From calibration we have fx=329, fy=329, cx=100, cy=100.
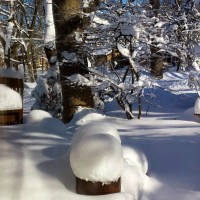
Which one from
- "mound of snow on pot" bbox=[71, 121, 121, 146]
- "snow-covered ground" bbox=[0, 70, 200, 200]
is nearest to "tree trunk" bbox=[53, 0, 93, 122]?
"snow-covered ground" bbox=[0, 70, 200, 200]

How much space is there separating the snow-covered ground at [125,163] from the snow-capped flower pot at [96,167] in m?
0.07

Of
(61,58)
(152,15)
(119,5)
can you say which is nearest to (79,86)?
(61,58)

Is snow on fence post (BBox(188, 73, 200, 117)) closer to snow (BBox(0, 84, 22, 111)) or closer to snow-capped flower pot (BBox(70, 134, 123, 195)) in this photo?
snow (BBox(0, 84, 22, 111))

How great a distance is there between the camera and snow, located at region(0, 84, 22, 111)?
4.49m

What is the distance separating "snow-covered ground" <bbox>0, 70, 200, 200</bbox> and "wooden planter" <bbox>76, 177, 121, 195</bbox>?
5 centimetres

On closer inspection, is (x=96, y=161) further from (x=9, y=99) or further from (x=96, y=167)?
(x=9, y=99)

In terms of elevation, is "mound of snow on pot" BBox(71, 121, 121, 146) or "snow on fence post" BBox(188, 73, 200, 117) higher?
"mound of snow on pot" BBox(71, 121, 121, 146)

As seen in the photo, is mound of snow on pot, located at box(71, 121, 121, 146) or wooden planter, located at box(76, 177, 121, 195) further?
mound of snow on pot, located at box(71, 121, 121, 146)

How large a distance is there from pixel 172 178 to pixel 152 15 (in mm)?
4654

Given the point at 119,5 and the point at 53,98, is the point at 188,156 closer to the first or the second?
the point at 119,5

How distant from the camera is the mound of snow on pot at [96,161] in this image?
93.0 inches

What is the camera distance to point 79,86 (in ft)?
20.7

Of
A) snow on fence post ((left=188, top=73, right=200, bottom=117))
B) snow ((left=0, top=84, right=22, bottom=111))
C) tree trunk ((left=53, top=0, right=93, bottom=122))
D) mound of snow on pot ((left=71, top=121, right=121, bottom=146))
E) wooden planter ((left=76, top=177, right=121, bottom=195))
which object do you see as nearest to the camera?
wooden planter ((left=76, top=177, right=121, bottom=195))

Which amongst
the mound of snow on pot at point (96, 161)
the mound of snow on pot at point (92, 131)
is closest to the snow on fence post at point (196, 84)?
the mound of snow on pot at point (92, 131)
